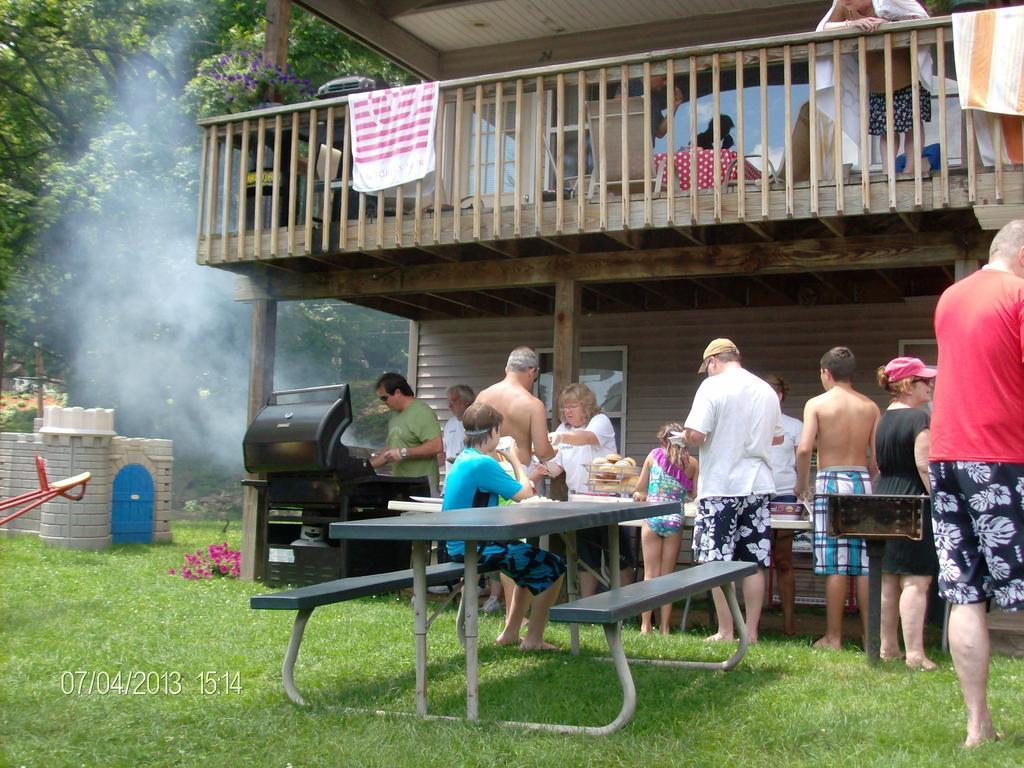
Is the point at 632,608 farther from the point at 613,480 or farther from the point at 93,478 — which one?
the point at 93,478

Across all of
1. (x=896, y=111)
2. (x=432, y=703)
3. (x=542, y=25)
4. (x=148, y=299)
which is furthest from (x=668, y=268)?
(x=148, y=299)

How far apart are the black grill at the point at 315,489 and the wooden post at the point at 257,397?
0.36 meters

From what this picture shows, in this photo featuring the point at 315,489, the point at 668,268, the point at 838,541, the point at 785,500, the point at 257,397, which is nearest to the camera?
the point at 838,541

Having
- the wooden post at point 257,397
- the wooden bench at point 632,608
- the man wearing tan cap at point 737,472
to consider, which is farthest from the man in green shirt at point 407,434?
the wooden bench at point 632,608

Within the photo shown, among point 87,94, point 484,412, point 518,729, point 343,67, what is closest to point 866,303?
point 484,412

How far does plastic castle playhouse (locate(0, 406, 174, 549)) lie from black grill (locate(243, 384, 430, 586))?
426 cm

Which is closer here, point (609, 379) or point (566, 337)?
point (566, 337)

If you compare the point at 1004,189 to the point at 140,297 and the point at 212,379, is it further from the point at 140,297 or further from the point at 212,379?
the point at 212,379

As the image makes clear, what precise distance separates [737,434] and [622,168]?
2.39 m

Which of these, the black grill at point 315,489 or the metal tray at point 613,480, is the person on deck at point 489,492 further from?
the black grill at point 315,489

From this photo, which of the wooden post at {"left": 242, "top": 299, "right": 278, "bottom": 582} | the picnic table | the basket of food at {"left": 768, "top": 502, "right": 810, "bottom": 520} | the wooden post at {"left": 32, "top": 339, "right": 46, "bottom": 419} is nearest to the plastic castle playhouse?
the wooden post at {"left": 242, "top": 299, "right": 278, "bottom": 582}

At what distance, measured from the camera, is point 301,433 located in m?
8.18

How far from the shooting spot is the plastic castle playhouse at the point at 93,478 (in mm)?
11898

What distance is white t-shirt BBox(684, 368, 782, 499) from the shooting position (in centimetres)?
590
